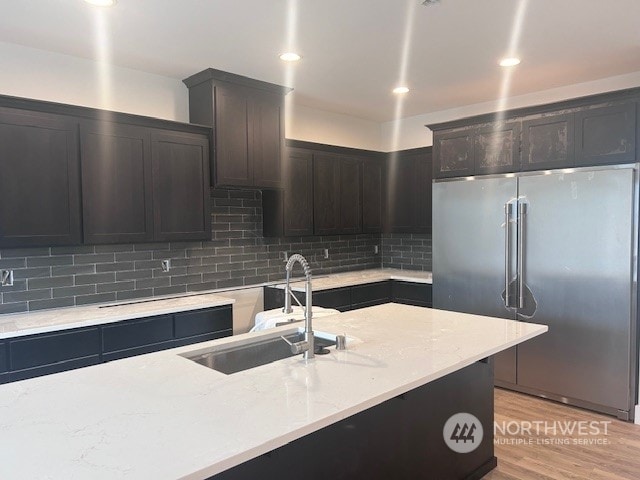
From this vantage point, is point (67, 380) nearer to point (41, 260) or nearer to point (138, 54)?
point (41, 260)

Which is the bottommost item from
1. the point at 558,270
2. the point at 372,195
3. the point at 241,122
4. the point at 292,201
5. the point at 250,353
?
the point at 250,353

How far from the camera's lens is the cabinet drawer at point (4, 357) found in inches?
103

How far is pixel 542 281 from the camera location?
3721 mm

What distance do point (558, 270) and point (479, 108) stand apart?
6.84 feet

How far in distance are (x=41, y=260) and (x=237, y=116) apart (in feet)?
5.96

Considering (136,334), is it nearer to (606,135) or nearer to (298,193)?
(298,193)

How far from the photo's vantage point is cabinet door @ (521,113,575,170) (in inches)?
141

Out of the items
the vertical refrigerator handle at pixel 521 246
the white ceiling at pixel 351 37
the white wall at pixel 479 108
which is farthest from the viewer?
the white wall at pixel 479 108

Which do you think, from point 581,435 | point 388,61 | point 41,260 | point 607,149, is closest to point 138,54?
point 41,260

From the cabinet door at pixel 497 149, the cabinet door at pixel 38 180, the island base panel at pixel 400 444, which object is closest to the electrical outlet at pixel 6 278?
the cabinet door at pixel 38 180

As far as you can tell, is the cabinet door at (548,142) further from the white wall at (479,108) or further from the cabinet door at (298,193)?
the cabinet door at (298,193)

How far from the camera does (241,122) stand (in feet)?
12.9

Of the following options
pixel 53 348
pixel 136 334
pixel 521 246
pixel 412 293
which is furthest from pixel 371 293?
pixel 53 348

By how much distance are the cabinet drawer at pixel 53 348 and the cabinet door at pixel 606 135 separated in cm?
361
